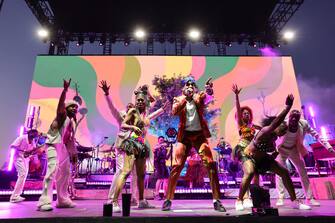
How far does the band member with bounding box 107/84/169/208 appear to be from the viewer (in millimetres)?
3850

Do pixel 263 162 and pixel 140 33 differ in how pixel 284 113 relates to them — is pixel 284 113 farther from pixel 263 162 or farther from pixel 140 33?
pixel 140 33

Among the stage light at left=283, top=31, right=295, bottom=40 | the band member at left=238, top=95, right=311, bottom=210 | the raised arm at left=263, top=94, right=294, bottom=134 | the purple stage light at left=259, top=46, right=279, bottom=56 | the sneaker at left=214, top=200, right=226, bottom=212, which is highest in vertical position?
the stage light at left=283, top=31, right=295, bottom=40

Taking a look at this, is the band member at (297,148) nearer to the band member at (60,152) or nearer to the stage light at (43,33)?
the band member at (60,152)

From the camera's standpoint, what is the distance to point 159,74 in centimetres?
1583

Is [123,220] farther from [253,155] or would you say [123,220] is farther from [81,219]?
[253,155]

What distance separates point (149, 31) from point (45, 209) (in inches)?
587

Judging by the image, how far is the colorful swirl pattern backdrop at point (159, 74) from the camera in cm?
1449

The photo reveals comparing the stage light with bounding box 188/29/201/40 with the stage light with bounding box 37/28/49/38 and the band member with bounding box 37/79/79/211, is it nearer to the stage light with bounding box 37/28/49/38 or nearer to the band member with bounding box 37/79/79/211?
the stage light with bounding box 37/28/49/38

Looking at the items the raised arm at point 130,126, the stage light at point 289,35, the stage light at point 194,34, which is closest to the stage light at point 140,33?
the stage light at point 194,34

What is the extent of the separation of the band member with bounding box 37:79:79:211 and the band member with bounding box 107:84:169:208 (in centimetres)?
94

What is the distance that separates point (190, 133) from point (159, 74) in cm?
1229

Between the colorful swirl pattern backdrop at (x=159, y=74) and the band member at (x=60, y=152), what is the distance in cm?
965

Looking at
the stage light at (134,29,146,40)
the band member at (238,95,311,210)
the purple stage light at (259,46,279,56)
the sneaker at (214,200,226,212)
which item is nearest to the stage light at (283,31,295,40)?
the purple stage light at (259,46,279,56)

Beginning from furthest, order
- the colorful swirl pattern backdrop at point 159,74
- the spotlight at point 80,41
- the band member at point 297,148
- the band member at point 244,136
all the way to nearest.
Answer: the spotlight at point 80,41 < the colorful swirl pattern backdrop at point 159,74 < the band member at point 297,148 < the band member at point 244,136
